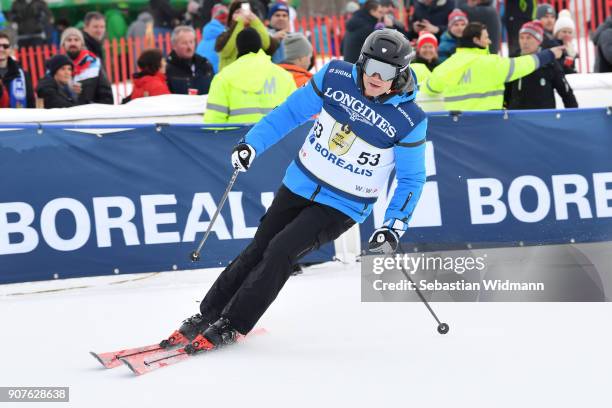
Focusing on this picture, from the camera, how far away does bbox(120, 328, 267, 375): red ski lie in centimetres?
538

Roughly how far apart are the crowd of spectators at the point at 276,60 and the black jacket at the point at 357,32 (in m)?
0.01

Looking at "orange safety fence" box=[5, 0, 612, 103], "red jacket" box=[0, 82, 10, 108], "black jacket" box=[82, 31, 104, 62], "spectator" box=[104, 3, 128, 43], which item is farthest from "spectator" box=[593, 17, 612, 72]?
"spectator" box=[104, 3, 128, 43]

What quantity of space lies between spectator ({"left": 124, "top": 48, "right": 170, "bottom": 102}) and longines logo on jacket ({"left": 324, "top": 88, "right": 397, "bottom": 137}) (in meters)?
5.24

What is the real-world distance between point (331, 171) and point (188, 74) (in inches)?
223

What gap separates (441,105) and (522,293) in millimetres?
3279

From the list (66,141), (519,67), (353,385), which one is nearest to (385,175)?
(353,385)

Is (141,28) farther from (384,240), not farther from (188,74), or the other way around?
(384,240)

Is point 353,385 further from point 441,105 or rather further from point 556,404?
point 441,105

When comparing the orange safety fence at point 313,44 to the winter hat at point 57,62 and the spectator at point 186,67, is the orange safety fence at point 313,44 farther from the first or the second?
the winter hat at point 57,62

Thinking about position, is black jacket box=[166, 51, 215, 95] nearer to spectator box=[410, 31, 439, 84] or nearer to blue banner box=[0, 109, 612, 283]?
spectator box=[410, 31, 439, 84]

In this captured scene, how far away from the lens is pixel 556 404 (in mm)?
4727

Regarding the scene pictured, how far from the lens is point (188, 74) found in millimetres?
11438

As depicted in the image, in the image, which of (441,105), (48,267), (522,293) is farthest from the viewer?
(441,105)

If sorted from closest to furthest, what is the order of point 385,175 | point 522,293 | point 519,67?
point 385,175 → point 522,293 → point 519,67
